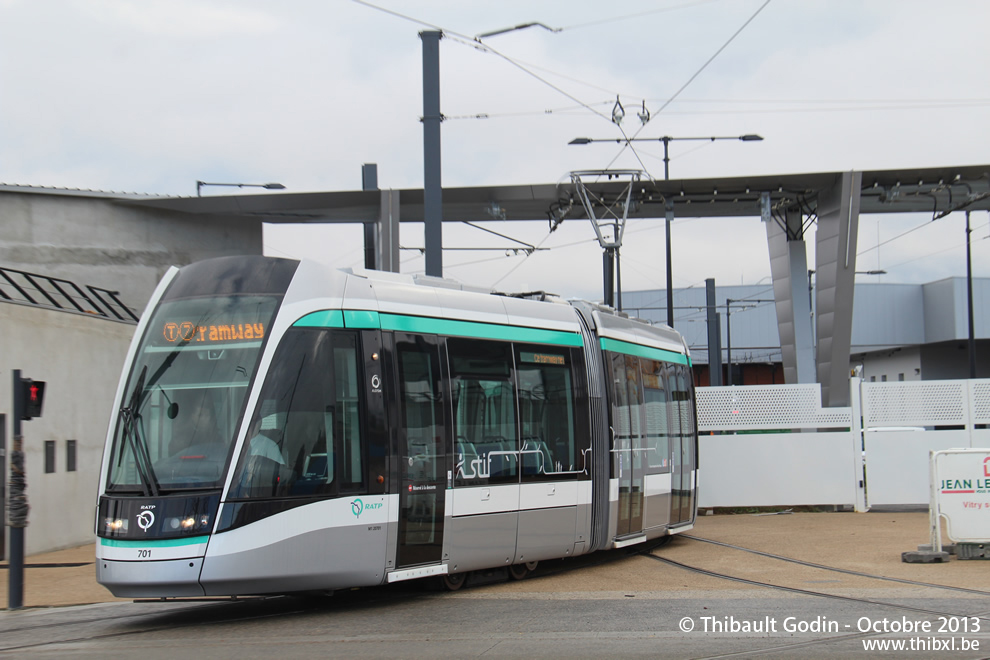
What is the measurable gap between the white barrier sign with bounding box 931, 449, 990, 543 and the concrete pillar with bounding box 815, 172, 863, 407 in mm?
14517

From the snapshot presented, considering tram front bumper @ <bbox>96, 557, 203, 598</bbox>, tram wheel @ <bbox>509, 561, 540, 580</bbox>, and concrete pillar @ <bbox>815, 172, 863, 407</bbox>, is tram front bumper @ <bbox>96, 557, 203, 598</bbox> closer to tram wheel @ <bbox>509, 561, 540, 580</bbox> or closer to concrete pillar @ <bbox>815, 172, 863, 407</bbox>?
tram wheel @ <bbox>509, 561, 540, 580</bbox>

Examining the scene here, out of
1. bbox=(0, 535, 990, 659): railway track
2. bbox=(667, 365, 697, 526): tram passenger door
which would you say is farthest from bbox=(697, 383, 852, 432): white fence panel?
bbox=(0, 535, 990, 659): railway track

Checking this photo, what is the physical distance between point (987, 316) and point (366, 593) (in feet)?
175

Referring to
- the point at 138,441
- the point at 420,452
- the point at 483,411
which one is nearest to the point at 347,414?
the point at 420,452

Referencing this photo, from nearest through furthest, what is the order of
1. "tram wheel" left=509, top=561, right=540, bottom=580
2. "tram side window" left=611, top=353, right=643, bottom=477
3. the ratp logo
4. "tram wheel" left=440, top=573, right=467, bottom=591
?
the ratp logo
"tram wheel" left=440, top=573, right=467, bottom=591
"tram wheel" left=509, top=561, right=540, bottom=580
"tram side window" left=611, top=353, right=643, bottom=477

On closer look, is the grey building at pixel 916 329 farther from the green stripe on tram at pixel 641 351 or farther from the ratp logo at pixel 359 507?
the ratp logo at pixel 359 507

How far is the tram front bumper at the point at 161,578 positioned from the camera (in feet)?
27.6

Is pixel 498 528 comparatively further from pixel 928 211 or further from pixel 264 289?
pixel 928 211

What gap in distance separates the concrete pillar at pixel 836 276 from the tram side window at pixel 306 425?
20.5 m

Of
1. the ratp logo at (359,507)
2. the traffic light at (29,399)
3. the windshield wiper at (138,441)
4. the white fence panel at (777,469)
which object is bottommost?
the white fence panel at (777,469)

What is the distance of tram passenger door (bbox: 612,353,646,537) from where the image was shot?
43.1 feet

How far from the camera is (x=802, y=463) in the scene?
20.4 metres

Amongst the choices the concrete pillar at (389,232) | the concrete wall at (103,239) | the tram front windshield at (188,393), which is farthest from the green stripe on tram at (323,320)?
the concrete wall at (103,239)

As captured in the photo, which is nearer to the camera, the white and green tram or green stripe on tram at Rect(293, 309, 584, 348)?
the white and green tram
